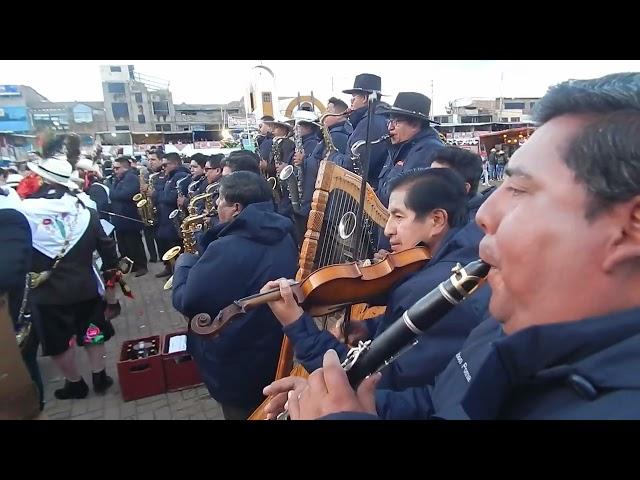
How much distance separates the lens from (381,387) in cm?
177

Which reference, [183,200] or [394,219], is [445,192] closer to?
[394,219]

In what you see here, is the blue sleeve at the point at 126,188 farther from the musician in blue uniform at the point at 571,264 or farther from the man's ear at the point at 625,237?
the man's ear at the point at 625,237

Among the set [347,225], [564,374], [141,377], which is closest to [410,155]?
[347,225]

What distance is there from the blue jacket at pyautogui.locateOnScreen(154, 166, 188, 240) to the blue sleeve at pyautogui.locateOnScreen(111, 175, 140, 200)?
0.59 meters

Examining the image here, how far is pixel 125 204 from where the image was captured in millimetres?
8539

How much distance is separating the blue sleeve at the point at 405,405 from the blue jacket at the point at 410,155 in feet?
9.75

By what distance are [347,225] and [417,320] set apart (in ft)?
5.43

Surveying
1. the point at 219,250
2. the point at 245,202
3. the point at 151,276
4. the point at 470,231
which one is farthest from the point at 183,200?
the point at 470,231

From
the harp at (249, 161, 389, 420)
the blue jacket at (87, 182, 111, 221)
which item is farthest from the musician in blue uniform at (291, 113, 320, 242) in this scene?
the blue jacket at (87, 182, 111, 221)

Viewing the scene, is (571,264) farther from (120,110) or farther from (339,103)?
(120,110)

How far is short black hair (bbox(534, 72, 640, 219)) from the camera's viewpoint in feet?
2.58

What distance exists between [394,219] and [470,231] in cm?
52

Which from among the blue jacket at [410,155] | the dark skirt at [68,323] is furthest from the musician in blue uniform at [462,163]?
the dark skirt at [68,323]

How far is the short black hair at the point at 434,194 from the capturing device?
219 centimetres
